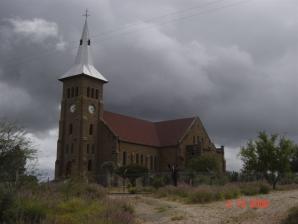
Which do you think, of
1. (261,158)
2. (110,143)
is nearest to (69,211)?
(261,158)

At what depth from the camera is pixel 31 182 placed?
→ 14.0 meters

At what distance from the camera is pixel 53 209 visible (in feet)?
45.1

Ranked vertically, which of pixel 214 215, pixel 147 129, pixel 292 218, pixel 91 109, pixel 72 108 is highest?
pixel 72 108

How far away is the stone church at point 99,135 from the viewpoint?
6284cm

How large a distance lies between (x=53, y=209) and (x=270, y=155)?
24.3 metres

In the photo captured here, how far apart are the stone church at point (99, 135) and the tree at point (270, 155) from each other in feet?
95.9

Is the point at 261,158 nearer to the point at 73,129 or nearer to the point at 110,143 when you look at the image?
the point at 110,143

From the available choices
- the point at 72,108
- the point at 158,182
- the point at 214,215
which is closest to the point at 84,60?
the point at 72,108

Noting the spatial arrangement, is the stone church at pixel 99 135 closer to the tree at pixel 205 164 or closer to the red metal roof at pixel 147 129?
the red metal roof at pixel 147 129

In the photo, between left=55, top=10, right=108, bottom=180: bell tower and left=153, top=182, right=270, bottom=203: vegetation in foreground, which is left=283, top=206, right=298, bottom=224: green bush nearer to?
left=153, top=182, right=270, bottom=203: vegetation in foreground

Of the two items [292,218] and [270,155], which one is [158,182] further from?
[292,218]

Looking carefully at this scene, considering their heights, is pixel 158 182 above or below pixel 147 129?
below

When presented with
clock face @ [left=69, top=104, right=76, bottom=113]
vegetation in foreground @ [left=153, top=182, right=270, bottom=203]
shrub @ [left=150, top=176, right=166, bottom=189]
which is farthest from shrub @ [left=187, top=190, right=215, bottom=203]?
clock face @ [left=69, top=104, right=76, bottom=113]

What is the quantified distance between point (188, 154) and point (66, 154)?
63.6ft
